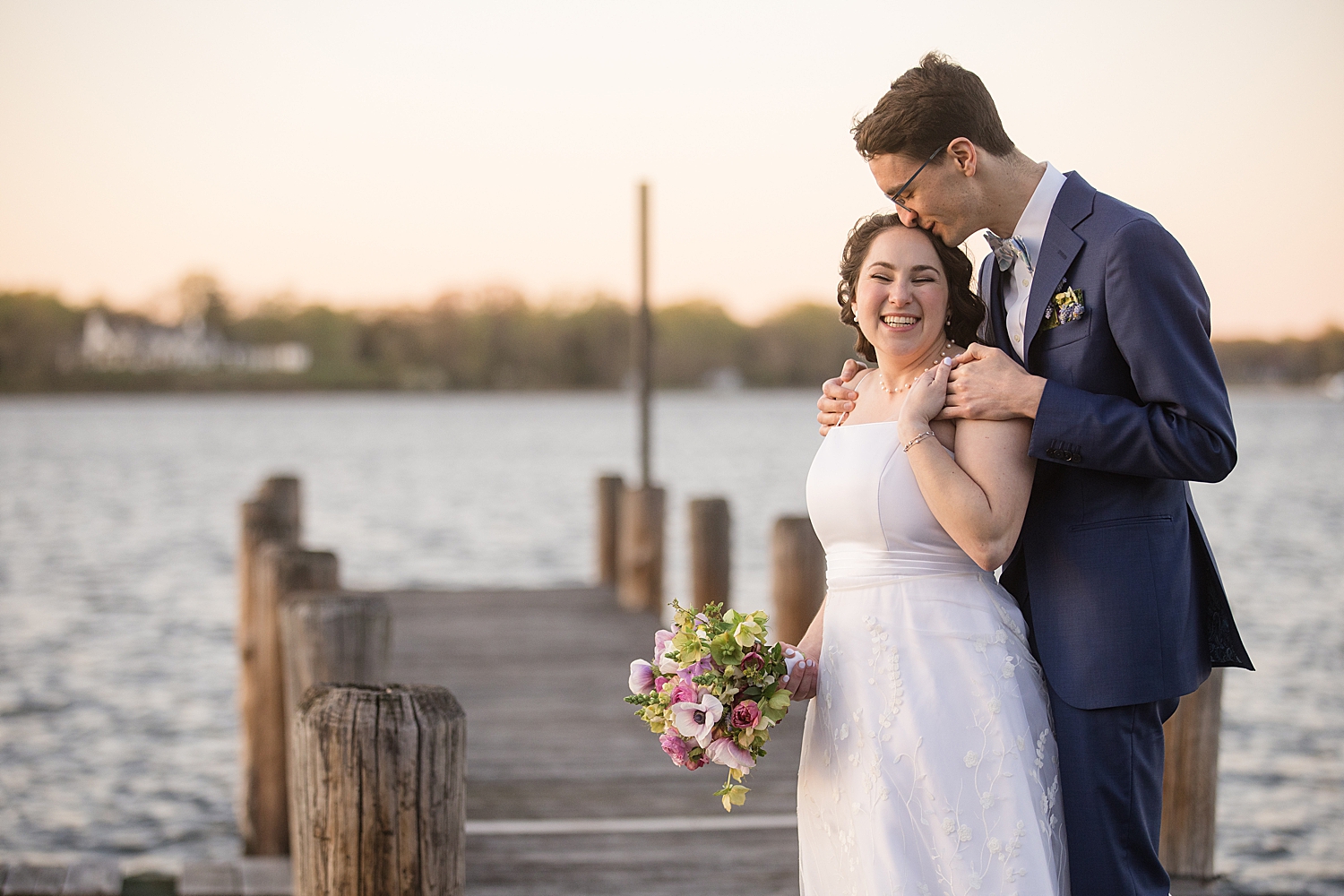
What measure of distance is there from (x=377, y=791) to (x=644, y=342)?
32.6 feet

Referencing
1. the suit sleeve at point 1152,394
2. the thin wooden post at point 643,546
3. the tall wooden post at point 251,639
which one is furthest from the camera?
the thin wooden post at point 643,546

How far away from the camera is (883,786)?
249 cm

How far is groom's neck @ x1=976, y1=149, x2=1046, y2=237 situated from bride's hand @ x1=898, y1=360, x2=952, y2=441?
357 millimetres

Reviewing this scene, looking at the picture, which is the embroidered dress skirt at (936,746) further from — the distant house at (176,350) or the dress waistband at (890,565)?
the distant house at (176,350)

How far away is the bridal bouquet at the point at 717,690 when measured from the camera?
2.49m

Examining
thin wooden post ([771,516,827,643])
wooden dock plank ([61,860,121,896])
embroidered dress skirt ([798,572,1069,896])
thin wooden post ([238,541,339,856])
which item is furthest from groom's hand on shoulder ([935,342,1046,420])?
thin wooden post ([771,516,827,643])

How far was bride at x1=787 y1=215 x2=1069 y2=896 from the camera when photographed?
94.7 inches

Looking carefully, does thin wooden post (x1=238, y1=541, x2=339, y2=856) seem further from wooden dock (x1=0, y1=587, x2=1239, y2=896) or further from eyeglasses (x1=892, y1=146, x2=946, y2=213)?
eyeglasses (x1=892, y1=146, x2=946, y2=213)

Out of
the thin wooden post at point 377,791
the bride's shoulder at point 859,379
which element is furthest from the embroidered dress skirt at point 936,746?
the thin wooden post at point 377,791

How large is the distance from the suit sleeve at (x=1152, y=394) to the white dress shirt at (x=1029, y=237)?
0.20 metres

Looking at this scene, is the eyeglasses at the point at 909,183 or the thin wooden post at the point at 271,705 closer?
the eyeglasses at the point at 909,183

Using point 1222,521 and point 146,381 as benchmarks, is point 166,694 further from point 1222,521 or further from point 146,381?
point 146,381

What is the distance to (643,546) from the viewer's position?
9828 mm

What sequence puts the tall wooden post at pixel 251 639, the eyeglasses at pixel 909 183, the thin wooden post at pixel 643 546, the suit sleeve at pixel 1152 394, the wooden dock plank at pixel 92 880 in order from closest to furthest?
the suit sleeve at pixel 1152 394 → the eyeglasses at pixel 909 183 → the wooden dock plank at pixel 92 880 → the tall wooden post at pixel 251 639 → the thin wooden post at pixel 643 546
